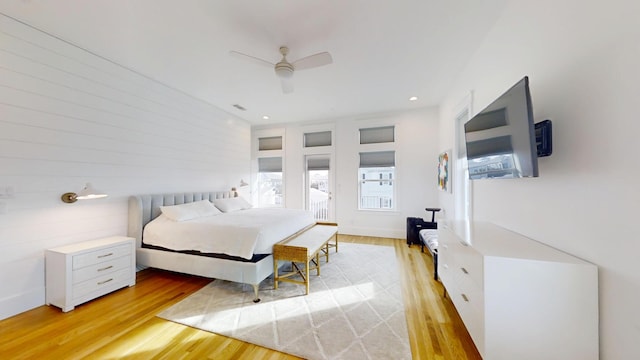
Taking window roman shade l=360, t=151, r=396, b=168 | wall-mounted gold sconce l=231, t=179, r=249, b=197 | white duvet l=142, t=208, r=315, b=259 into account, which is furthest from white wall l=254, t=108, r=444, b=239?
white duvet l=142, t=208, r=315, b=259

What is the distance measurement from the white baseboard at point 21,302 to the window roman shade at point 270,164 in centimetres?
443

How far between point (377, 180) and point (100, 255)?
4.82m

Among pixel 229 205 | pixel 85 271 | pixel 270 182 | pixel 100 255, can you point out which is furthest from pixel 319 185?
pixel 85 271

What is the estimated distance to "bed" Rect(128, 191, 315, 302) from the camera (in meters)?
2.50

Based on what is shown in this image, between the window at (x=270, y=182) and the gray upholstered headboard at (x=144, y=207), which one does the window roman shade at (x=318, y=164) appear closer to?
the window at (x=270, y=182)

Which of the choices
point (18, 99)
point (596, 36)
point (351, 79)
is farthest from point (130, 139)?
point (596, 36)

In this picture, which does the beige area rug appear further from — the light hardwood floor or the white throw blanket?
the white throw blanket

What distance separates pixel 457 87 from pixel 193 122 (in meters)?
4.60

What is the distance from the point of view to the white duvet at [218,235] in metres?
2.55

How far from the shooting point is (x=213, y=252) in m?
2.69

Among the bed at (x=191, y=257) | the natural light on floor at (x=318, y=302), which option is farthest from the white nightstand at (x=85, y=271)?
the natural light on floor at (x=318, y=302)

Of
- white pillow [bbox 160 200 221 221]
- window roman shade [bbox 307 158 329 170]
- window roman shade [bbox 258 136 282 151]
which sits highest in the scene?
window roman shade [bbox 258 136 282 151]

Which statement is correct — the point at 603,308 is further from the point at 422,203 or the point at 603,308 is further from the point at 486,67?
the point at 422,203

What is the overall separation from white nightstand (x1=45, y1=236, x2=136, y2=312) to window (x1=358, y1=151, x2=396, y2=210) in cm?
432
